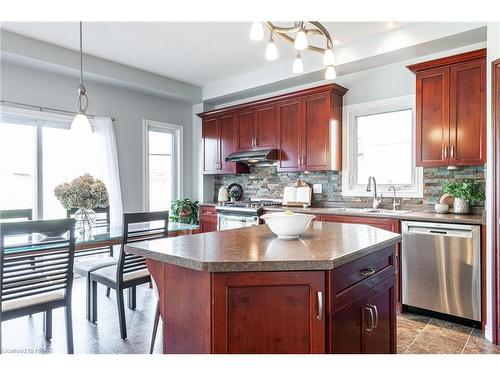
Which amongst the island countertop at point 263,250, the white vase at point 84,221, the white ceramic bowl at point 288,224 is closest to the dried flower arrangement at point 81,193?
the white vase at point 84,221

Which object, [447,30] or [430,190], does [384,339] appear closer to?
[430,190]

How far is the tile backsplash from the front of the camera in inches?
→ 135

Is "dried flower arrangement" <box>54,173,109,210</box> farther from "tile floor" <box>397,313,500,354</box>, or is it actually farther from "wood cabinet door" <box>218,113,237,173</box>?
"tile floor" <box>397,313,500,354</box>

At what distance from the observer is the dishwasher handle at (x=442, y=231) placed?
2.78 metres

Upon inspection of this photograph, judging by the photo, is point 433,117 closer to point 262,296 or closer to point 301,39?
point 301,39

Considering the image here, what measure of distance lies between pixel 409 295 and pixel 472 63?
7.13 ft

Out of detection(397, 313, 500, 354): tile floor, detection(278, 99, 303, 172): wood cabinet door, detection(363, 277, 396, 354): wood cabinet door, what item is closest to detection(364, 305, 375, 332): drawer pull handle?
detection(363, 277, 396, 354): wood cabinet door

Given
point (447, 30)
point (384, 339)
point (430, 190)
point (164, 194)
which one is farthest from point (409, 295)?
point (164, 194)

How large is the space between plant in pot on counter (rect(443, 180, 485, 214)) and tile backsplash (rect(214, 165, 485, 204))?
0.10 metres

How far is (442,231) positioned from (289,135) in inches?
87.4

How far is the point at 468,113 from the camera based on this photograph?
3023 mm

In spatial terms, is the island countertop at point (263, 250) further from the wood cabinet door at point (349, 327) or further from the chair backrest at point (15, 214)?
the chair backrest at point (15, 214)

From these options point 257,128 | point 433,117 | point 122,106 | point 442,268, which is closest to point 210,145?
point 257,128
